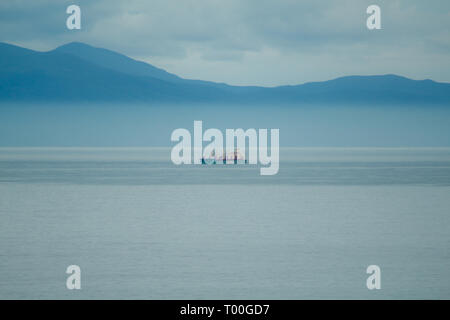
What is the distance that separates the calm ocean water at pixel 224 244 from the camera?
1672 cm

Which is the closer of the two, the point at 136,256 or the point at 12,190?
the point at 136,256

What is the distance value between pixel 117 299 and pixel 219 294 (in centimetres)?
212

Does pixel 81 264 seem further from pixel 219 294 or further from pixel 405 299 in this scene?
pixel 405 299

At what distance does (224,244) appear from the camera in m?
23.0

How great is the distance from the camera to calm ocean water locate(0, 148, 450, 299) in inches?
658
